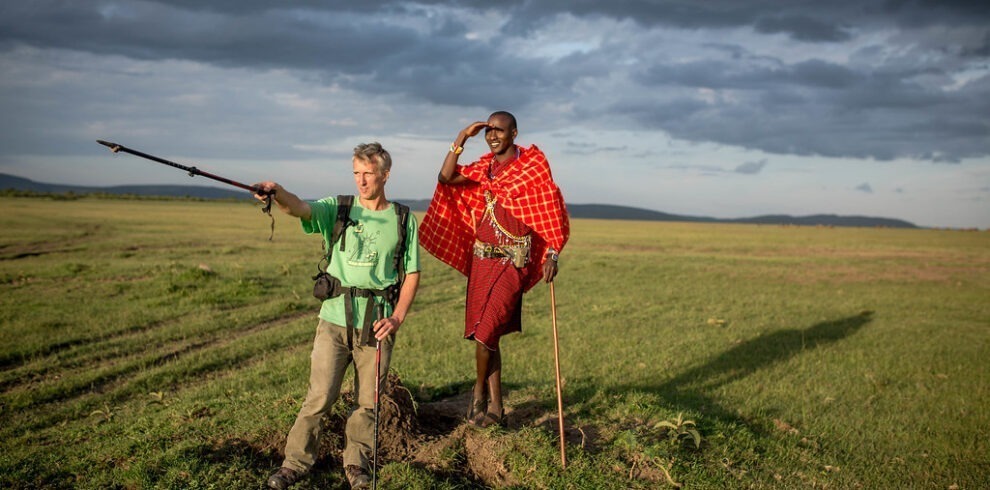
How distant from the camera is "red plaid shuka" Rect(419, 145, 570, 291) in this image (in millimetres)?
6406

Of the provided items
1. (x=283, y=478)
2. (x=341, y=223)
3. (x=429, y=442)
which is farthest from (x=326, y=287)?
(x=429, y=442)

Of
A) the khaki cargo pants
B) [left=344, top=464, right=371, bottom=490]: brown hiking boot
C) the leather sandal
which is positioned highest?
the khaki cargo pants

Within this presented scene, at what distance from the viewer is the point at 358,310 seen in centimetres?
514

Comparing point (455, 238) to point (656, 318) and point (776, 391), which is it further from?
point (656, 318)

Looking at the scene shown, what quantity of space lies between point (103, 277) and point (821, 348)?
53.9ft

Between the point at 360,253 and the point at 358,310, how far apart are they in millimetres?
436

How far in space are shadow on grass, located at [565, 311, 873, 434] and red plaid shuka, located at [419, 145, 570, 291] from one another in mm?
2444

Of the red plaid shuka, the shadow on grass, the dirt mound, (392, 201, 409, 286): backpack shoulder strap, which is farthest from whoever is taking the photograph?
the shadow on grass

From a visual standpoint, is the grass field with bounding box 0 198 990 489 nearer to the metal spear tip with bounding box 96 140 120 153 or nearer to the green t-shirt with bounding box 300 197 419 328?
the green t-shirt with bounding box 300 197 419 328

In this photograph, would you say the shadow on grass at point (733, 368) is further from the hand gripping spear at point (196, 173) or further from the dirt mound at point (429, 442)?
the hand gripping spear at point (196, 173)

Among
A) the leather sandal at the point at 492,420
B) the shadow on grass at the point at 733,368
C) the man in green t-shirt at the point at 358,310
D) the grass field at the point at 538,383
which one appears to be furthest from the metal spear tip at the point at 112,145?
the shadow on grass at the point at 733,368

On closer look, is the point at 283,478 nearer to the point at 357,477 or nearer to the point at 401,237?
the point at 357,477

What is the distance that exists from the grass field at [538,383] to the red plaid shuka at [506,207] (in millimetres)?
1688

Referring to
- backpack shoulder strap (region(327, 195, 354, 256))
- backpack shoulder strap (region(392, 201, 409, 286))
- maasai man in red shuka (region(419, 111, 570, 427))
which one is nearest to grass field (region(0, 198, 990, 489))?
maasai man in red shuka (region(419, 111, 570, 427))
